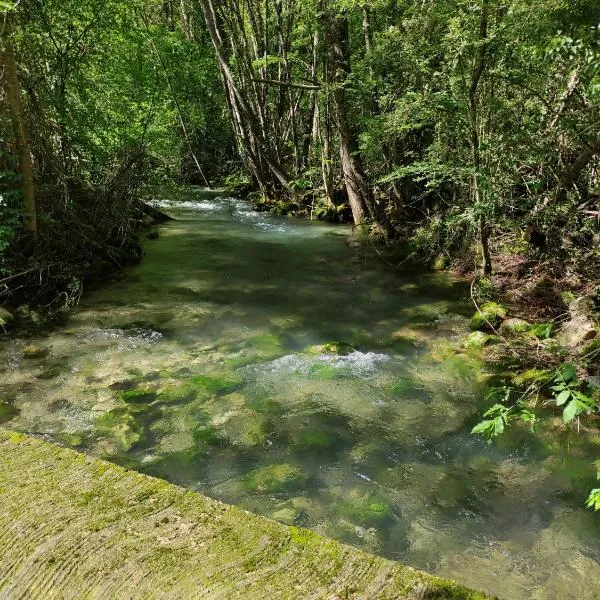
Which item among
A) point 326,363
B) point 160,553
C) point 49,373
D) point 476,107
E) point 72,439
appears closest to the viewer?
point 160,553

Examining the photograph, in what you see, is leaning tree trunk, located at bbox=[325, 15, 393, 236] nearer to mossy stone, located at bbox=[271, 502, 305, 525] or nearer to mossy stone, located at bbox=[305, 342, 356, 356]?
mossy stone, located at bbox=[305, 342, 356, 356]

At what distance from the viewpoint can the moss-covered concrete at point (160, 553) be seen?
1.32m

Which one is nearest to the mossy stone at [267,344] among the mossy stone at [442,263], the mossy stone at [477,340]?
the mossy stone at [477,340]

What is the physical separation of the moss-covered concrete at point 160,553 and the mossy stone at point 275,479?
201 cm

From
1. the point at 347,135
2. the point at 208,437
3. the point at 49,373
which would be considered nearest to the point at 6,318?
the point at 49,373

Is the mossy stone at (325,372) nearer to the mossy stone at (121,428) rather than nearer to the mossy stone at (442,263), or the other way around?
the mossy stone at (121,428)

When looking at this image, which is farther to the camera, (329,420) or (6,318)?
(6,318)

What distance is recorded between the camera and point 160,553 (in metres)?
1.43

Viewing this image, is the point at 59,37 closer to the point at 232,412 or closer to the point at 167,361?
the point at 167,361

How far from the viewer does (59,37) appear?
829 centimetres

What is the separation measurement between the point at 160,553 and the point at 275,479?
7.83 ft

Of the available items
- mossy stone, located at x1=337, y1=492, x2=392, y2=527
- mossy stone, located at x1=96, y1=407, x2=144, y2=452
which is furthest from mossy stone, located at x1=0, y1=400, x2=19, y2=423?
mossy stone, located at x1=337, y1=492, x2=392, y2=527

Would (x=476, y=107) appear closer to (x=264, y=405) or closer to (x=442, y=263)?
(x=442, y=263)

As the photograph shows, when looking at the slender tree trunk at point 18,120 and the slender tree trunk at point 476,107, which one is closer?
the slender tree trunk at point 476,107
